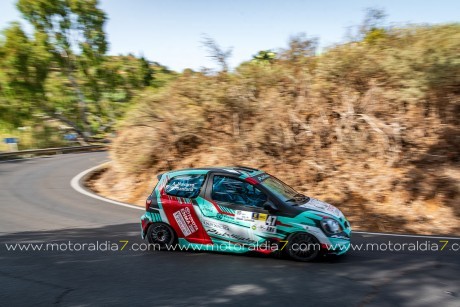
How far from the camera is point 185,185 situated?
7.71m

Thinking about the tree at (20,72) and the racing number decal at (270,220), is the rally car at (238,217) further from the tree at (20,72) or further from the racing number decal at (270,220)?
the tree at (20,72)

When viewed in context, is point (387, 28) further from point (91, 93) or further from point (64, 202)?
point (91, 93)

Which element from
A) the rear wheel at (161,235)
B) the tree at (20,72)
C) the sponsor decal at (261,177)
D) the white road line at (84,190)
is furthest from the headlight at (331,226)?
the tree at (20,72)

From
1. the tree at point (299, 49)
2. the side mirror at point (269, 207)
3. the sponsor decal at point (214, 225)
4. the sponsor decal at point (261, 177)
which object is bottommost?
the sponsor decal at point (214, 225)

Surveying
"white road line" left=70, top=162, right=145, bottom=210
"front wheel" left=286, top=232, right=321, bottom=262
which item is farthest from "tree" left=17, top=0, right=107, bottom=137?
"front wheel" left=286, top=232, right=321, bottom=262

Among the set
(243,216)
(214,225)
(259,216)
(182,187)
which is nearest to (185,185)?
(182,187)

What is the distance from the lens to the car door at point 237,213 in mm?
6965

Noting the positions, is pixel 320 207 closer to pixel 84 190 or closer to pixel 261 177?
pixel 261 177

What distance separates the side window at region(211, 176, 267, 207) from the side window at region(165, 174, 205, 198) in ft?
1.08

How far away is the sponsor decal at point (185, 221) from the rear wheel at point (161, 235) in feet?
0.82

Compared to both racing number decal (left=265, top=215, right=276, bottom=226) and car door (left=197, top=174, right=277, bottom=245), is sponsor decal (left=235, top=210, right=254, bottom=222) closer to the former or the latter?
car door (left=197, top=174, right=277, bottom=245)

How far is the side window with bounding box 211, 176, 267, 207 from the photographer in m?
7.12

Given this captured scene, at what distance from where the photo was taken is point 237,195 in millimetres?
7258

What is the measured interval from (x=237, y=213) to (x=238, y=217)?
0.07m
